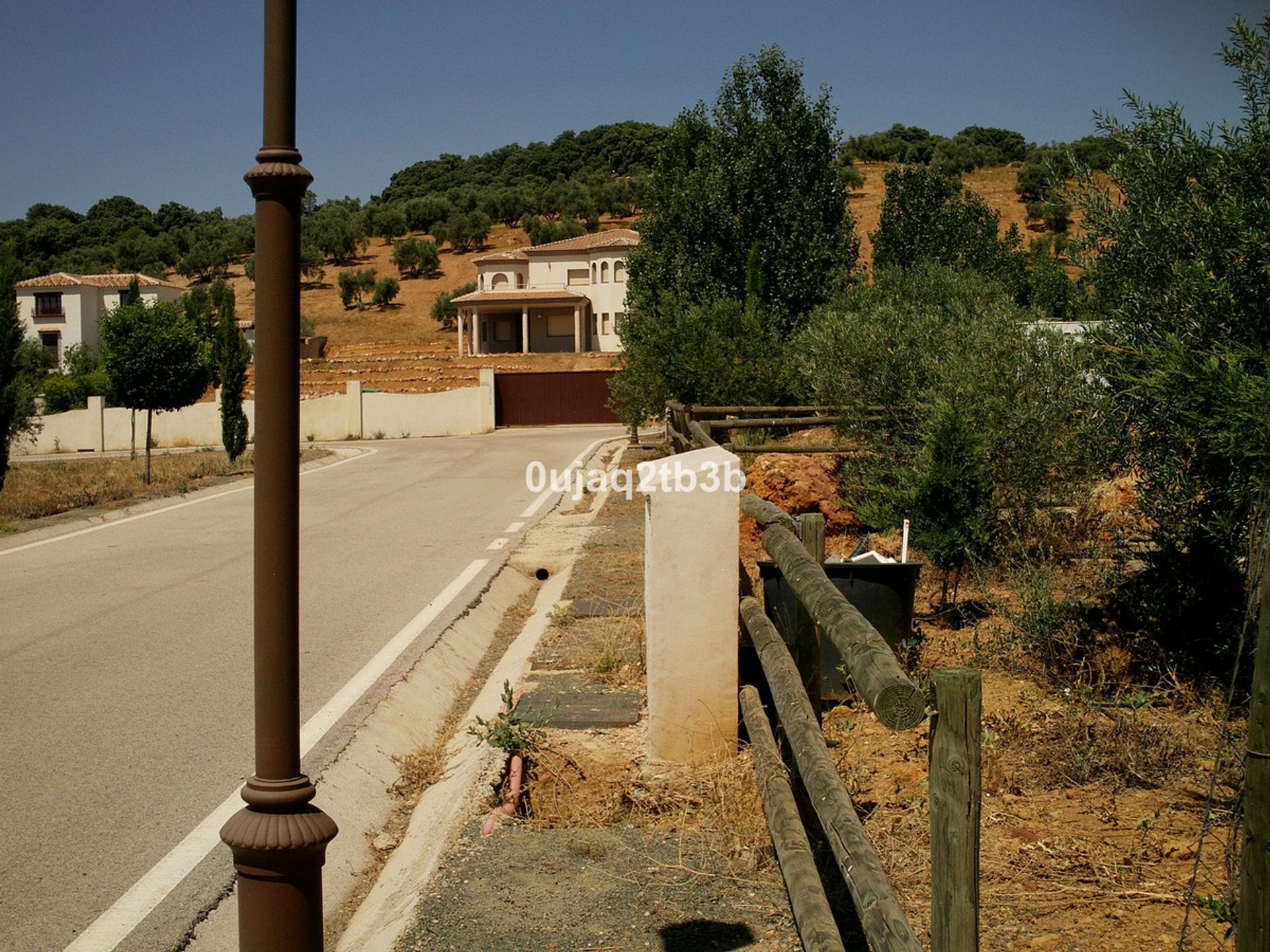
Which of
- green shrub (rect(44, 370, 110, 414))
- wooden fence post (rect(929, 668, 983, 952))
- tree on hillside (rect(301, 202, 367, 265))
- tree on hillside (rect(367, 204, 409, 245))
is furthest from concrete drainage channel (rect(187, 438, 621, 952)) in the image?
tree on hillside (rect(367, 204, 409, 245))

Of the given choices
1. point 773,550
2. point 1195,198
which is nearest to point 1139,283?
point 1195,198

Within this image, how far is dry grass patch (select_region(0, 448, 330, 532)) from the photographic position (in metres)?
19.0

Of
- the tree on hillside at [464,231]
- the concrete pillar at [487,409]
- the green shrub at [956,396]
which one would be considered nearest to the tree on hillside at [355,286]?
the tree on hillside at [464,231]

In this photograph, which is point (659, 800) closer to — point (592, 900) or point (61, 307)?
point (592, 900)

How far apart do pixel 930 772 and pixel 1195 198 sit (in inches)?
188

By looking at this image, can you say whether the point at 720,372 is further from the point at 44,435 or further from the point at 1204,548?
the point at 44,435

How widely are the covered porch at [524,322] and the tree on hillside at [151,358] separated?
109ft

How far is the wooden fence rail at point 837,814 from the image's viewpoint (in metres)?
2.53

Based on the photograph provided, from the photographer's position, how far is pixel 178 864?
16.0 ft

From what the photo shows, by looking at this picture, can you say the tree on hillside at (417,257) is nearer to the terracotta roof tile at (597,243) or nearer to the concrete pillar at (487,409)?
the terracotta roof tile at (597,243)

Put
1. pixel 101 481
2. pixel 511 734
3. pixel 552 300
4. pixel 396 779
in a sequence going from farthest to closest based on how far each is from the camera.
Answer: pixel 552 300
pixel 101 481
pixel 396 779
pixel 511 734

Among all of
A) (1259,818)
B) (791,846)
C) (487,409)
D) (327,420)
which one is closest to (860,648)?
(791,846)

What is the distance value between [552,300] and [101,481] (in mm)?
40463

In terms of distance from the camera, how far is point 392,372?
187 ft
